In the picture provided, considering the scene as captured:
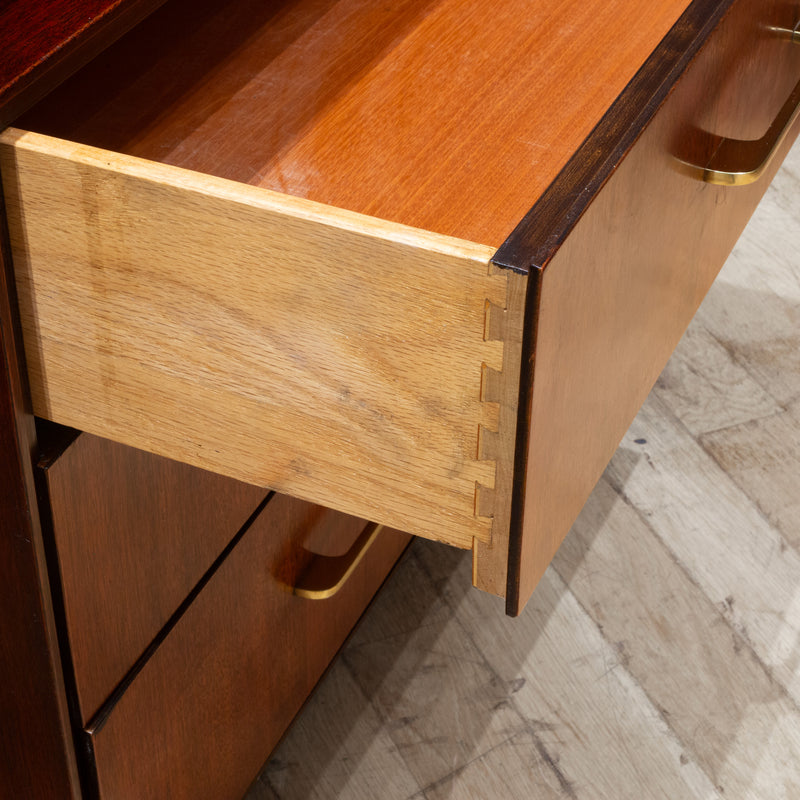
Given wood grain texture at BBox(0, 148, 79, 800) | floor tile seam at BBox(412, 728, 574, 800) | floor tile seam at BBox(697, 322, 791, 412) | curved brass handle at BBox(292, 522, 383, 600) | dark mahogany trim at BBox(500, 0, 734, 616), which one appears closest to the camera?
dark mahogany trim at BBox(500, 0, 734, 616)

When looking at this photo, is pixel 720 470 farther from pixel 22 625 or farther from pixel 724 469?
pixel 22 625

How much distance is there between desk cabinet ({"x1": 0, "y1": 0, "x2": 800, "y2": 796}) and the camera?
40 cm

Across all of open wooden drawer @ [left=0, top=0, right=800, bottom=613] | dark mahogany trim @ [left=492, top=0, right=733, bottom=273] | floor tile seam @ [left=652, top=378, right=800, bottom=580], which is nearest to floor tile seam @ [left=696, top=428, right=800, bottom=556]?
floor tile seam @ [left=652, top=378, right=800, bottom=580]

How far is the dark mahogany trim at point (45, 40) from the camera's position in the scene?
419 mm

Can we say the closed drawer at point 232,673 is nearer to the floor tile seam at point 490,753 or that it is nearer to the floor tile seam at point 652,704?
the floor tile seam at point 490,753

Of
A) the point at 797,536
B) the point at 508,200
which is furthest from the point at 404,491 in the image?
the point at 797,536

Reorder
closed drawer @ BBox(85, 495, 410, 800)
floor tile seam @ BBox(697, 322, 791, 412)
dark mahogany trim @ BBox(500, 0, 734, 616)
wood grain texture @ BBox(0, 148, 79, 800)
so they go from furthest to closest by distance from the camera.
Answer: floor tile seam @ BBox(697, 322, 791, 412) < closed drawer @ BBox(85, 495, 410, 800) < wood grain texture @ BBox(0, 148, 79, 800) < dark mahogany trim @ BBox(500, 0, 734, 616)

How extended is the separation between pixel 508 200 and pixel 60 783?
0.39m

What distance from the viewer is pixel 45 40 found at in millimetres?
427

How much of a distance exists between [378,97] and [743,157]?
185 millimetres

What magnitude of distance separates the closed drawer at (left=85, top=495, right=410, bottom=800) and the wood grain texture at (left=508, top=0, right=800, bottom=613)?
0.27m

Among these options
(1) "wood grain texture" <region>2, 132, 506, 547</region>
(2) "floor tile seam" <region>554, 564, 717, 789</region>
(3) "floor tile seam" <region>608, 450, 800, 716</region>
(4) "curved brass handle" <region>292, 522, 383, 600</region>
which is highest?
(1) "wood grain texture" <region>2, 132, 506, 547</region>

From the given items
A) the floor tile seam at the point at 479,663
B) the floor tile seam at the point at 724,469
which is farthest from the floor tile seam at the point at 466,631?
the floor tile seam at the point at 724,469

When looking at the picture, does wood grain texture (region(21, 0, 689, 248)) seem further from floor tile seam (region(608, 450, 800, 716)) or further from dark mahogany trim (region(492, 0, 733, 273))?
floor tile seam (region(608, 450, 800, 716))
